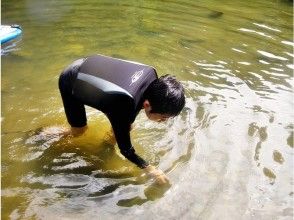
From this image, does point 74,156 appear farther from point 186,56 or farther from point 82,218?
point 186,56

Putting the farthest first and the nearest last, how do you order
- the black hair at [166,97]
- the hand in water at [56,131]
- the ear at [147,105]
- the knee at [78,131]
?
1. the hand in water at [56,131]
2. the knee at [78,131]
3. the ear at [147,105]
4. the black hair at [166,97]

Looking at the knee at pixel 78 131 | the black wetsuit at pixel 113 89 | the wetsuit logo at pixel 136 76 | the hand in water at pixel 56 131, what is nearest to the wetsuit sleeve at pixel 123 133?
the black wetsuit at pixel 113 89

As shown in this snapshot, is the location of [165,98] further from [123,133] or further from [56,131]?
[56,131]

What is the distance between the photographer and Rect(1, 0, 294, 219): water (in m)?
3.38

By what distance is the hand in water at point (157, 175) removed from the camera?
11.3 ft

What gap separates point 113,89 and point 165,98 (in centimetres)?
46

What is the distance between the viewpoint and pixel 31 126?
4332 mm

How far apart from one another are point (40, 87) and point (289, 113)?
3133 millimetres

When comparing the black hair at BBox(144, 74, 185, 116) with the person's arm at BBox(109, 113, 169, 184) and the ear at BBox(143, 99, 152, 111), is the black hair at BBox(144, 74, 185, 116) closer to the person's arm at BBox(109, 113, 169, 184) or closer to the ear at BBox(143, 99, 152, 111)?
the ear at BBox(143, 99, 152, 111)

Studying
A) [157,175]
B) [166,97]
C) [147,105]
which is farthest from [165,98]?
[157,175]

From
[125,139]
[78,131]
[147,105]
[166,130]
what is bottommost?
[166,130]

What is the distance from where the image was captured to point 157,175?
11.4ft

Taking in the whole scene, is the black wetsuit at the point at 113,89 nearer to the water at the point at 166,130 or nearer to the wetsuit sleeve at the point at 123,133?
the wetsuit sleeve at the point at 123,133

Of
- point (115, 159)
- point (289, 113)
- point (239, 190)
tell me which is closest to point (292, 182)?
point (239, 190)
